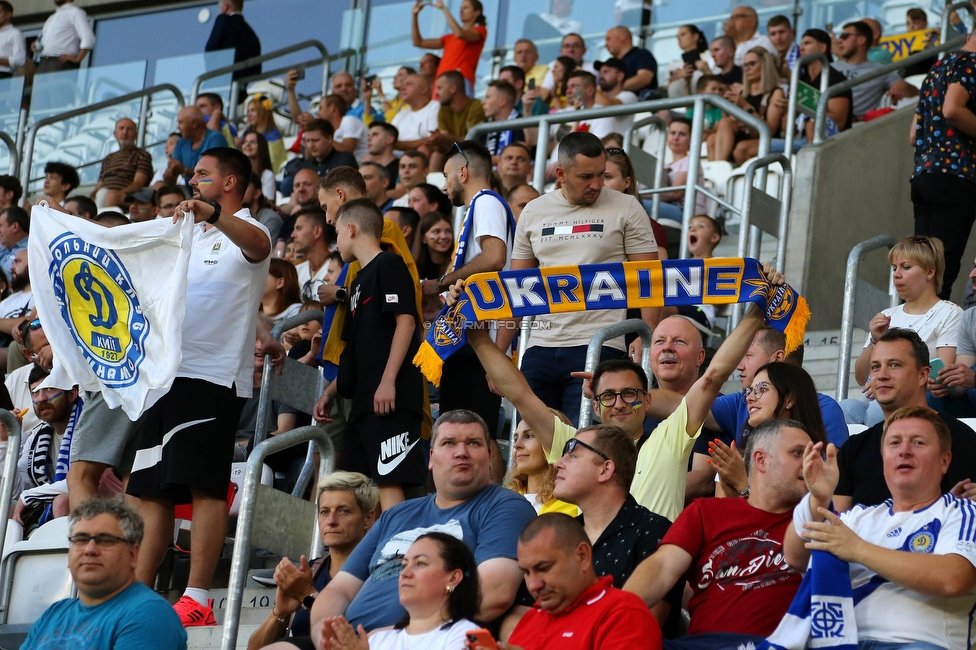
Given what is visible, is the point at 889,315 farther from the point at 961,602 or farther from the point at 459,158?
the point at 961,602

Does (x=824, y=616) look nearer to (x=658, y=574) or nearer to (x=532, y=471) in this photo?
(x=658, y=574)

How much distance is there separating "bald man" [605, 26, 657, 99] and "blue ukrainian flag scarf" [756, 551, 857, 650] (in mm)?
8554

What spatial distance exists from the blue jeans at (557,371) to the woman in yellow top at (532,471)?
0.53m

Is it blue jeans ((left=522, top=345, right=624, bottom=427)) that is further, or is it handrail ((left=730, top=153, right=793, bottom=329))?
handrail ((left=730, top=153, right=793, bottom=329))

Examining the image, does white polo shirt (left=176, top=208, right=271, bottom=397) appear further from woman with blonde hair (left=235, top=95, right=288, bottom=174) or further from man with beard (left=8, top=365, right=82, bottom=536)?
woman with blonde hair (left=235, top=95, right=288, bottom=174)

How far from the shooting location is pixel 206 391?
6363 millimetres

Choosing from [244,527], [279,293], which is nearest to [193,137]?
[279,293]

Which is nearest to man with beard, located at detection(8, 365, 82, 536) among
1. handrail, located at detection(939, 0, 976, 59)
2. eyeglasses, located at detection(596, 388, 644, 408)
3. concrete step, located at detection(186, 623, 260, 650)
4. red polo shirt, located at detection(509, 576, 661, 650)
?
concrete step, located at detection(186, 623, 260, 650)

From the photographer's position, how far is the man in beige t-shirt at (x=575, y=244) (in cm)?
690

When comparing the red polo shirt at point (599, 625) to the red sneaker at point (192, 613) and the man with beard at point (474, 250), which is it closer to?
the red sneaker at point (192, 613)

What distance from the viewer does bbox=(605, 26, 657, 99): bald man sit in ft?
42.6

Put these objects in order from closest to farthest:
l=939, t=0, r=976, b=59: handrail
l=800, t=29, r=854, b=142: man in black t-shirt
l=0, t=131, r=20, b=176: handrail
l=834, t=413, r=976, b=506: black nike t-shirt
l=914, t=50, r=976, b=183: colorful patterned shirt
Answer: l=834, t=413, r=976, b=506: black nike t-shirt
l=914, t=50, r=976, b=183: colorful patterned shirt
l=800, t=29, r=854, b=142: man in black t-shirt
l=939, t=0, r=976, b=59: handrail
l=0, t=131, r=20, b=176: handrail

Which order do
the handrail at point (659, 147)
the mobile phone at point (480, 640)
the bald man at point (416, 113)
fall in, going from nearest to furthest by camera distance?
the mobile phone at point (480, 640) → the handrail at point (659, 147) → the bald man at point (416, 113)

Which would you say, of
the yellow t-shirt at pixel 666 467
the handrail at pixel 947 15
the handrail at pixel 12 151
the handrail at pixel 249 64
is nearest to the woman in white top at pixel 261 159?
the handrail at pixel 249 64
